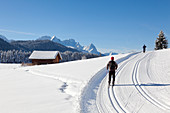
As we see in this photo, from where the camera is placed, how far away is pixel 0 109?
4797mm

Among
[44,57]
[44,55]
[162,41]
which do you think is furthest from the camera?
[44,55]

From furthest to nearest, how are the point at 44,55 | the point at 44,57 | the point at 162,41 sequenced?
1. the point at 44,55
2. the point at 162,41
3. the point at 44,57

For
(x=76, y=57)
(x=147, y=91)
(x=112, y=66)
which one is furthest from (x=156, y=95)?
(x=76, y=57)

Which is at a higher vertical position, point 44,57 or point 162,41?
point 162,41

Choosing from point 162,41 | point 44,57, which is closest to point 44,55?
point 44,57

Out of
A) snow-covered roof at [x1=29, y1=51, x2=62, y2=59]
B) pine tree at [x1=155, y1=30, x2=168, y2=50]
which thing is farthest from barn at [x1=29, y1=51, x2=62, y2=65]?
pine tree at [x1=155, y1=30, x2=168, y2=50]

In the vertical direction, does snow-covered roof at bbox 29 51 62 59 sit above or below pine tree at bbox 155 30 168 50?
below

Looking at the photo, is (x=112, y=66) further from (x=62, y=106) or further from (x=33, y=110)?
(x=33, y=110)

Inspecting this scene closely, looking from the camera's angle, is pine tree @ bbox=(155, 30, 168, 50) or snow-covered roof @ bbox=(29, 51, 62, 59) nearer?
snow-covered roof @ bbox=(29, 51, 62, 59)

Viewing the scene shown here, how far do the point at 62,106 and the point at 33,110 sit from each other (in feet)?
3.63

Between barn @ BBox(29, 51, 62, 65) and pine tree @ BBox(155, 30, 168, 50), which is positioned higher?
pine tree @ BBox(155, 30, 168, 50)

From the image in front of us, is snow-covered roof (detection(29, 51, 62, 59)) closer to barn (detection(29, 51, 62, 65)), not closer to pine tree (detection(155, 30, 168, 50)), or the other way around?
barn (detection(29, 51, 62, 65))

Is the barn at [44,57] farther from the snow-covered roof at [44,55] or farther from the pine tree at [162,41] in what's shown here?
the pine tree at [162,41]

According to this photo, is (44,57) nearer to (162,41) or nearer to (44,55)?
(44,55)
